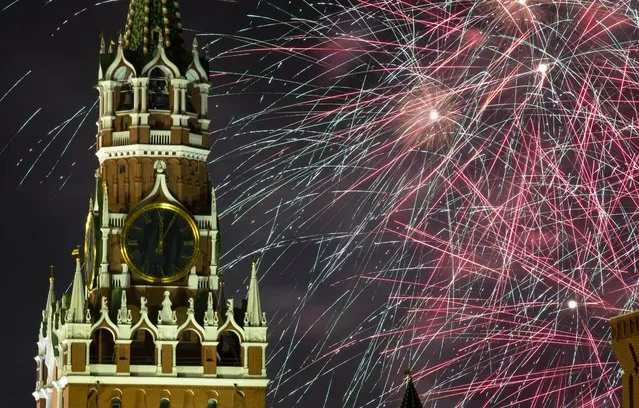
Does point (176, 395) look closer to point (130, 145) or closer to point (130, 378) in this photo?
point (130, 378)

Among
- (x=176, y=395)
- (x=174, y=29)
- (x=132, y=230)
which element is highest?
(x=174, y=29)

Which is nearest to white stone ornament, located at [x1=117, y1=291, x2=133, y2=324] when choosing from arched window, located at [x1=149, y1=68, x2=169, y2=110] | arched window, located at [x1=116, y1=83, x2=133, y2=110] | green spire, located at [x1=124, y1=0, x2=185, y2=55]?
arched window, located at [x1=116, y1=83, x2=133, y2=110]

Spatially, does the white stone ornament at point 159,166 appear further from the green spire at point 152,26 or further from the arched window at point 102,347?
the arched window at point 102,347

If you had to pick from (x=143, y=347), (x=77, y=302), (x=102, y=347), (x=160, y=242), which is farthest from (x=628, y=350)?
(x=160, y=242)

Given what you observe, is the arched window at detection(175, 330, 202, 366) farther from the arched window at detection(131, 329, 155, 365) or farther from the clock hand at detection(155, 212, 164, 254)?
the clock hand at detection(155, 212, 164, 254)

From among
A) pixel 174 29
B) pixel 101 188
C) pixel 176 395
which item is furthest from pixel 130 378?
pixel 174 29

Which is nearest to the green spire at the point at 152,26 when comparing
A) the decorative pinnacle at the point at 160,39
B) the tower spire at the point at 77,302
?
the decorative pinnacle at the point at 160,39

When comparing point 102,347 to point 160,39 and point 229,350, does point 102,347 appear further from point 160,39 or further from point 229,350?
point 160,39
